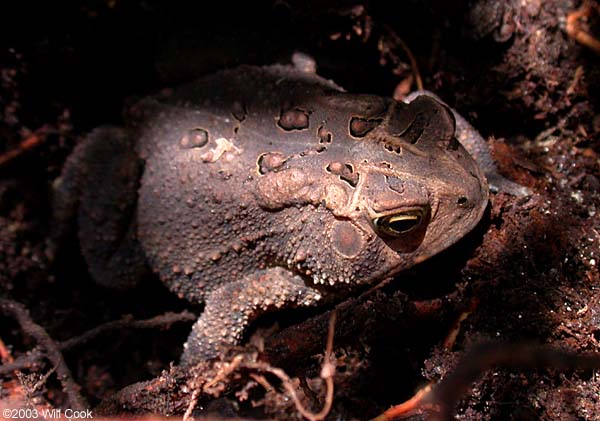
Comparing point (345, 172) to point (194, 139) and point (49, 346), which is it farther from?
point (49, 346)

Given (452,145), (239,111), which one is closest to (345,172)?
(452,145)

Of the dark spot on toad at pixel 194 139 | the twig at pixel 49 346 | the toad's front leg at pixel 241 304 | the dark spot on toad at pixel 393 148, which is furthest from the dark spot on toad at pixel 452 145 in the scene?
the twig at pixel 49 346

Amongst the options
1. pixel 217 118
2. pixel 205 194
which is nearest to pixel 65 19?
pixel 217 118

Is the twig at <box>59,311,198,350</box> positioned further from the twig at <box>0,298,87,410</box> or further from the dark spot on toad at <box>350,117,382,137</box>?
the dark spot on toad at <box>350,117,382,137</box>

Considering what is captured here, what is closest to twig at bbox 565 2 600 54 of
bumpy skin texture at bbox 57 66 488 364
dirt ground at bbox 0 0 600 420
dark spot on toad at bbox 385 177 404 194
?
dirt ground at bbox 0 0 600 420

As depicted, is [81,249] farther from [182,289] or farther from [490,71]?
[490,71]

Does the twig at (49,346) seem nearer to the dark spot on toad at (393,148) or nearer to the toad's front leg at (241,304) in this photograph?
the toad's front leg at (241,304)
